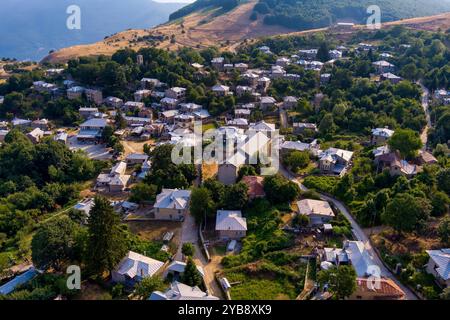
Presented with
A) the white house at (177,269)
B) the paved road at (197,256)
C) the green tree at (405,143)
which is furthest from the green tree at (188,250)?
the green tree at (405,143)

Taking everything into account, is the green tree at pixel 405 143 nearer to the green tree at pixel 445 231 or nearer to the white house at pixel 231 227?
the green tree at pixel 445 231

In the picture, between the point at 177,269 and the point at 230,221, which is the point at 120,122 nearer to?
the point at 230,221

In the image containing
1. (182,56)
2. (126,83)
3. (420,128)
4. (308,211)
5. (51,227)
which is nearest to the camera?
(51,227)

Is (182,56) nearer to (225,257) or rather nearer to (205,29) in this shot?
(205,29)

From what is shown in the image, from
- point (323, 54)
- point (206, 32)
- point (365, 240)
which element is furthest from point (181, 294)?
point (206, 32)

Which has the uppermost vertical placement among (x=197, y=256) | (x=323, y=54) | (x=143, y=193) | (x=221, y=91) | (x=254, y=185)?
(x=323, y=54)

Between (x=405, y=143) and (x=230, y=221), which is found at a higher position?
(x=405, y=143)

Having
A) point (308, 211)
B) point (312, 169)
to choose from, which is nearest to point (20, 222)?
point (308, 211)
